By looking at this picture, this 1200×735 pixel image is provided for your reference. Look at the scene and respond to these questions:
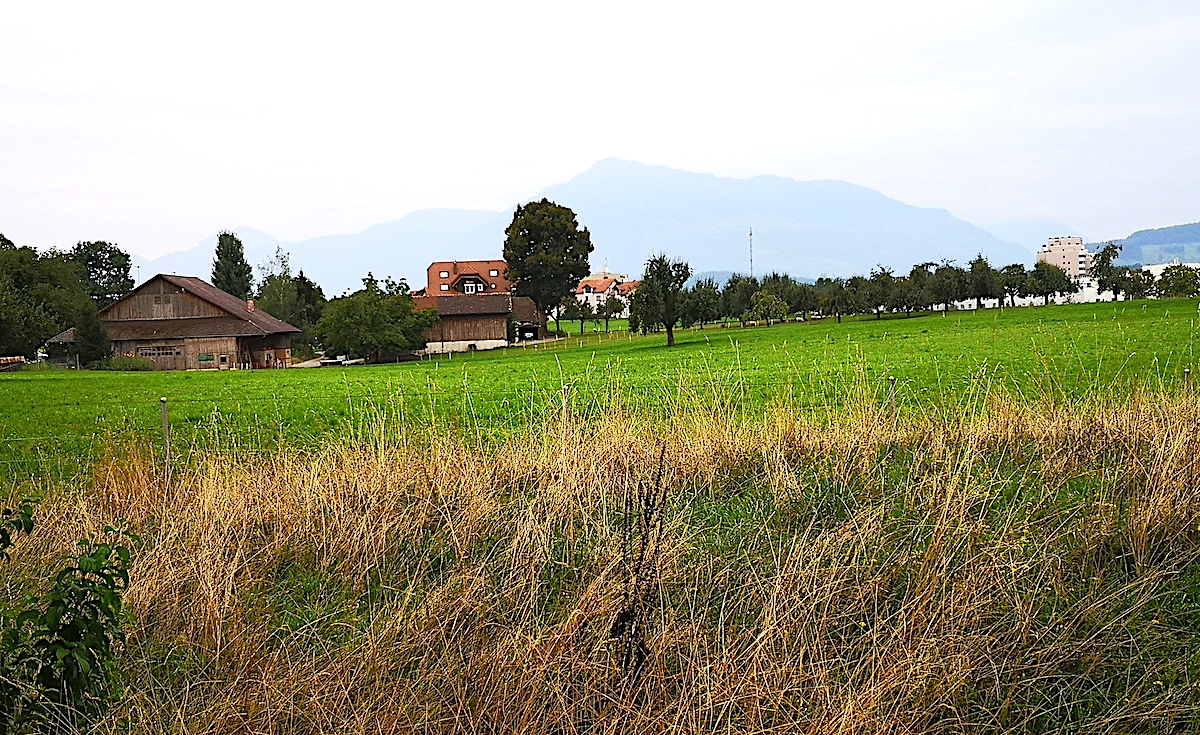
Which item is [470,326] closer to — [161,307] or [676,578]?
[161,307]

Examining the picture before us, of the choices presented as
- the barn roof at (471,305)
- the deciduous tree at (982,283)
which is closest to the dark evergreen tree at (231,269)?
the barn roof at (471,305)

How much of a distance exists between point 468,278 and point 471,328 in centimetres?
1927

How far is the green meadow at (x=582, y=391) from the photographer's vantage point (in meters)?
10.1

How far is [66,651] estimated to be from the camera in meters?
3.00

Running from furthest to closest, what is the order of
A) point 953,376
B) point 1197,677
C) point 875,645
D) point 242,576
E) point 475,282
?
point 475,282 < point 953,376 < point 242,576 < point 1197,677 < point 875,645

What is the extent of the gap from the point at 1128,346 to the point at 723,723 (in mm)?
22836

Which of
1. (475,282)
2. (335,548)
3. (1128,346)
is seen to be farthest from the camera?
(475,282)

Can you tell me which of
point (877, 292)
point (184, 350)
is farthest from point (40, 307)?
point (877, 292)

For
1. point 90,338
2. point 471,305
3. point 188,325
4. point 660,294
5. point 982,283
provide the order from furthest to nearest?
point 982,283 → point 471,305 → point 188,325 → point 90,338 → point 660,294

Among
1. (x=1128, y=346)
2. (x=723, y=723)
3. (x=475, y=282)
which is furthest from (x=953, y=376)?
(x=475, y=282)

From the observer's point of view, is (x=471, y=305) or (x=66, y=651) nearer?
(x=66, y=651)

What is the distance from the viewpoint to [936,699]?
3854 mm

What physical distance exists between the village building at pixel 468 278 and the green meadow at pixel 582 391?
47187mm

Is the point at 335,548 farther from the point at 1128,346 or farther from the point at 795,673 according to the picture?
the point at 1128,346
